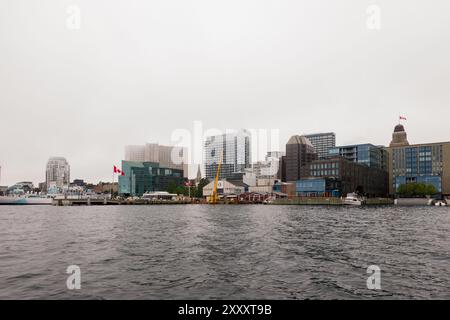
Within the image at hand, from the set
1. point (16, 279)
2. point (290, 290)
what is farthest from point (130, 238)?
point (290, 290)

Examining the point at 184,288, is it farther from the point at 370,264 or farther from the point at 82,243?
the point at 82,243

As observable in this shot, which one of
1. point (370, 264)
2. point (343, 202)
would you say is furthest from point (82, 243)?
point (343, 202)

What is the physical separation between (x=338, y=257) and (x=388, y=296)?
33.3 feet

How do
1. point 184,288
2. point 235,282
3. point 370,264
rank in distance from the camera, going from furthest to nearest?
point 370,264, point 235,282, point 184,288
